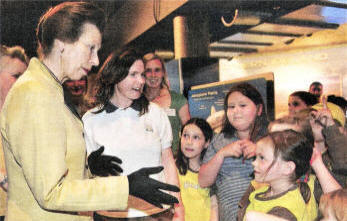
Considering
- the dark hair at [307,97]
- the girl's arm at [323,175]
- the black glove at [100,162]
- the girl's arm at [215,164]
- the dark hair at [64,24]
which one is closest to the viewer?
the dark hair at [64,24]

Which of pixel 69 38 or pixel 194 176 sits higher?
pixel 69 38

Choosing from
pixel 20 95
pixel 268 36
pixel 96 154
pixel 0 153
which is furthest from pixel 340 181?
pixel 0 153

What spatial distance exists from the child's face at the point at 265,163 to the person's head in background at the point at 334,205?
0.19 m

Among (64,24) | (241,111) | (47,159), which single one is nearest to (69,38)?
(64,24)

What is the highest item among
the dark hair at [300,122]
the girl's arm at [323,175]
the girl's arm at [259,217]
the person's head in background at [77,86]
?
the person's head in background at [77,86]

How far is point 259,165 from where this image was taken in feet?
4.23

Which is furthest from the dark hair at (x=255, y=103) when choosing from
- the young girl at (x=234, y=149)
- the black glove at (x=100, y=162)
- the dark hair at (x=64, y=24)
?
the dark hair at (x=64, y=24)

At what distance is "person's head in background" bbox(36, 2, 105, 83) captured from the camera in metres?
0.97

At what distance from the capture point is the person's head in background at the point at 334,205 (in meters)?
1.16

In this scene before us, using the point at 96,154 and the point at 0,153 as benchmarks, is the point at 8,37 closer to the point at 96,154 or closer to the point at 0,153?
the point at 0,153

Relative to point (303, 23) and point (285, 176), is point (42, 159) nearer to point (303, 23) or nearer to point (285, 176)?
point (285, 176)

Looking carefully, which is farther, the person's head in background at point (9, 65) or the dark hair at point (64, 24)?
the person's head in background at point (9, 65)

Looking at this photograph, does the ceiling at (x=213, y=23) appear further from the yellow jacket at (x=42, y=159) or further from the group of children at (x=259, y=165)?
the yellow jacket at (x=42, y=159)

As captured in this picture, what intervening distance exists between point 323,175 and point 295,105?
0.30 meters
